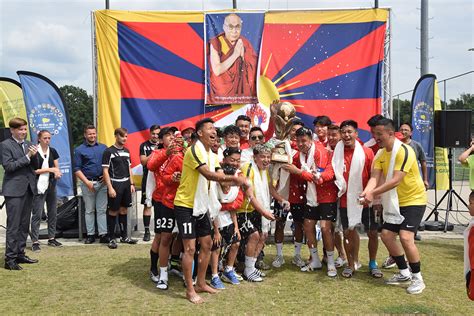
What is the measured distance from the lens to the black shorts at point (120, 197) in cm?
687

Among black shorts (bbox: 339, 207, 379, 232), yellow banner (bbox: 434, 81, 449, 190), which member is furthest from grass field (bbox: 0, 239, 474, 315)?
yellow banner (bbox: 434, 81, 449, 190)

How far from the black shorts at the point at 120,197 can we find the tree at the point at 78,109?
34619mm

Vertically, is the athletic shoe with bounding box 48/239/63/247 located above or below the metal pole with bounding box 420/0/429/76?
below

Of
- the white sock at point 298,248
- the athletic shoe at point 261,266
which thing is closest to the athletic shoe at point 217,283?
the athletic shoe at point 261,266

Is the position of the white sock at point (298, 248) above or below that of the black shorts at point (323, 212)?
below

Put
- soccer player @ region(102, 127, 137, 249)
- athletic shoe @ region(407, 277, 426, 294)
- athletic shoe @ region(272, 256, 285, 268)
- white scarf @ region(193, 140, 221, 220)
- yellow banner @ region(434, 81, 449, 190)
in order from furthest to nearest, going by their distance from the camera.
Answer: yellow banner @ region(434, 81, 449, 190), soccer player @ region(102, 127, 137, 249), athletic shoe @ region(272, 256, 285, 268), athletic shoe @ region(407, 277, 426, 294), white scarf @ region(193, 140, 221, 220)

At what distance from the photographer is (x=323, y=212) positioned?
16.8 feet

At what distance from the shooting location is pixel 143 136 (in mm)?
8031

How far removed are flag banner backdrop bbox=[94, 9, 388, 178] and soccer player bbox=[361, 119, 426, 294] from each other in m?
3.49

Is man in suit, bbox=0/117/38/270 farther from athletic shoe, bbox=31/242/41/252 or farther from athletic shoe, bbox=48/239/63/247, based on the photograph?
athletic shoe, bbox=48/239/63/247

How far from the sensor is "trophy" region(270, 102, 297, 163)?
5156mm

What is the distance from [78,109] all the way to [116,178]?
143 feet

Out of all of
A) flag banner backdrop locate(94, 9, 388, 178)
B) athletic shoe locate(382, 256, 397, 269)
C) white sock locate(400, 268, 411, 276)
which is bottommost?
athletic shoe locate(382, 256, 397, 269)

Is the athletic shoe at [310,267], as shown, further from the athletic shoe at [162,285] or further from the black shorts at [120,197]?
the black shorts at [120,197]
